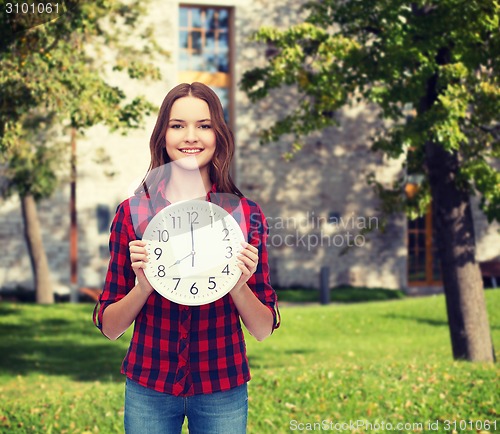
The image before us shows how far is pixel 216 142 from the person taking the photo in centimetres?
265

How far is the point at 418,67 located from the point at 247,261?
23.8 ft

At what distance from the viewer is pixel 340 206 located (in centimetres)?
2336

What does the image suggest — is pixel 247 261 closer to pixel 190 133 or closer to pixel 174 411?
pixel 190 133

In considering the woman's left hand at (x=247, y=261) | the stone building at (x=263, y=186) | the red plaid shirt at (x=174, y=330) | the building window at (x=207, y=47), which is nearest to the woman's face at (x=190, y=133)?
the red plaid shirt at (x=174, y=330)

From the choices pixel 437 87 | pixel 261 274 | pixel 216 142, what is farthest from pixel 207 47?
pixel 261 274

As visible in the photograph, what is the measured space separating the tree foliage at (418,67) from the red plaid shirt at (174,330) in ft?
20.5

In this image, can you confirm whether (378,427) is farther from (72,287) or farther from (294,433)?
(72,287)

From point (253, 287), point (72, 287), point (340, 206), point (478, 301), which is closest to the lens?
point (253, 287)

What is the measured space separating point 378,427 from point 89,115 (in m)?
4.93

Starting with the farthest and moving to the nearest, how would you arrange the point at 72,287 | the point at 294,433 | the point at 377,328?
the point at 72,287
the point at 377,328
the point at 294,433

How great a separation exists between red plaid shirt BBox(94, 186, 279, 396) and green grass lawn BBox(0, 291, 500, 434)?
390 cm

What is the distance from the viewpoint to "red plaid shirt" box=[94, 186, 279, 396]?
2592 mm

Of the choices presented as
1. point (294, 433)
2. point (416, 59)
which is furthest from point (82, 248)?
point (294, 433)

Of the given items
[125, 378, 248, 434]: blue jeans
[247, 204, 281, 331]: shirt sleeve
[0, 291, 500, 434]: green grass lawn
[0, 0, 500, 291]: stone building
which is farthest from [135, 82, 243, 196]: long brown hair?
[0, 0, 500, 291]: stone building
